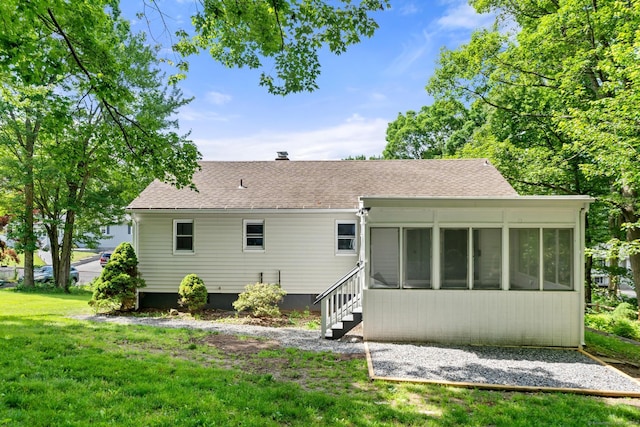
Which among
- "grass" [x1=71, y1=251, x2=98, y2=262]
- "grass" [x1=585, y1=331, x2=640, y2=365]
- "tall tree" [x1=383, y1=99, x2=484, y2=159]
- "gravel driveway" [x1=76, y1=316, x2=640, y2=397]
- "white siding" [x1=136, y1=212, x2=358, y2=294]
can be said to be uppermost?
"tall tree" [x1=383, y1=99, x2=484, y2=159]

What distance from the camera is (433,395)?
4871mm

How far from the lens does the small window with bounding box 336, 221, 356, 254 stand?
11484 mm

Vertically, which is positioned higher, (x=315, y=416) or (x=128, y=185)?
(x=128, y=185)

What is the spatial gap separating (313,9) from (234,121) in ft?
30.3

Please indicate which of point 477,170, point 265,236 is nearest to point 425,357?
point 265,236

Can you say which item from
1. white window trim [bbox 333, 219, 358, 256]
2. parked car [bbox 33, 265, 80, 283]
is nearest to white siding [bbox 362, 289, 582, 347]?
white window trim [bbox 333, 219, 358, 256]

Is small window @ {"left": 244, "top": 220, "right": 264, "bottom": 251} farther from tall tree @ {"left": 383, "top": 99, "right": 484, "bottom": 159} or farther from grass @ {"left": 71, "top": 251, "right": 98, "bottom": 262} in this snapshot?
grass @ {"left": 71, "top": 251, "right": 98, "bottom": 262}

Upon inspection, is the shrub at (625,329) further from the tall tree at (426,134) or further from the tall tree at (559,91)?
the tall tree at (426,134)

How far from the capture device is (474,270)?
7.74 metres

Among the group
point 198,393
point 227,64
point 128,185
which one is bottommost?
point 198,393

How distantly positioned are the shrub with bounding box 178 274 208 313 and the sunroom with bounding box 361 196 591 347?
18.1 feet

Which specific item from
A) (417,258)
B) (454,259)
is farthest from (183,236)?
(454,259)

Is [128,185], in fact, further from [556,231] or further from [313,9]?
[556,231]

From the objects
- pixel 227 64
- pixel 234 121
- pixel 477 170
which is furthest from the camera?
pixel 234 121
